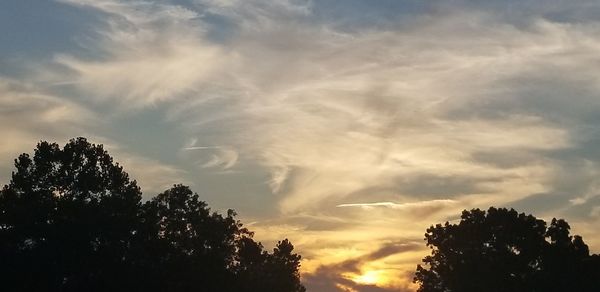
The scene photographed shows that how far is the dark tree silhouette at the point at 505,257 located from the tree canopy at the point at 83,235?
105 ft

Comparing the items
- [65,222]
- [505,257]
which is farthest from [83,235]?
[505,257]

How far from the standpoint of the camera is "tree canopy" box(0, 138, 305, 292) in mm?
70875

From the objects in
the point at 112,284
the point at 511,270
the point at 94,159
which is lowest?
the point at 112,284

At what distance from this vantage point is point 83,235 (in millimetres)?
73500

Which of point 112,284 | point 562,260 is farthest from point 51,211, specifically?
point 562,260

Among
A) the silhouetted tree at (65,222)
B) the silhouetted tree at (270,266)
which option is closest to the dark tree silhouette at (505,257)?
the silhouetted tree at (270,266)

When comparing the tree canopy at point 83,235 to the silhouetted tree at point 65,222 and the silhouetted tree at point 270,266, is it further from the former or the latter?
the silhouetted tree at point 270,266

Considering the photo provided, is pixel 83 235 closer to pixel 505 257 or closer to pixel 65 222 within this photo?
pixel 65 222

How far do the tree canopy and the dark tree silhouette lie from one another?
31.9 m

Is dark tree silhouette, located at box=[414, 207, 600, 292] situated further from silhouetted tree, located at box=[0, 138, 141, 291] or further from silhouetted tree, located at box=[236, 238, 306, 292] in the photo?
silhouetted tree, located at box=[0, 138, 141, 291]

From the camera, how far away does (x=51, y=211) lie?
73.5 metres

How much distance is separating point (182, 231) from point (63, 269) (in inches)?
912

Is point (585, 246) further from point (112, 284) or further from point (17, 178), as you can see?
point (17, 178)

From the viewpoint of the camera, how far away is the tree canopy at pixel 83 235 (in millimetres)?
70875
